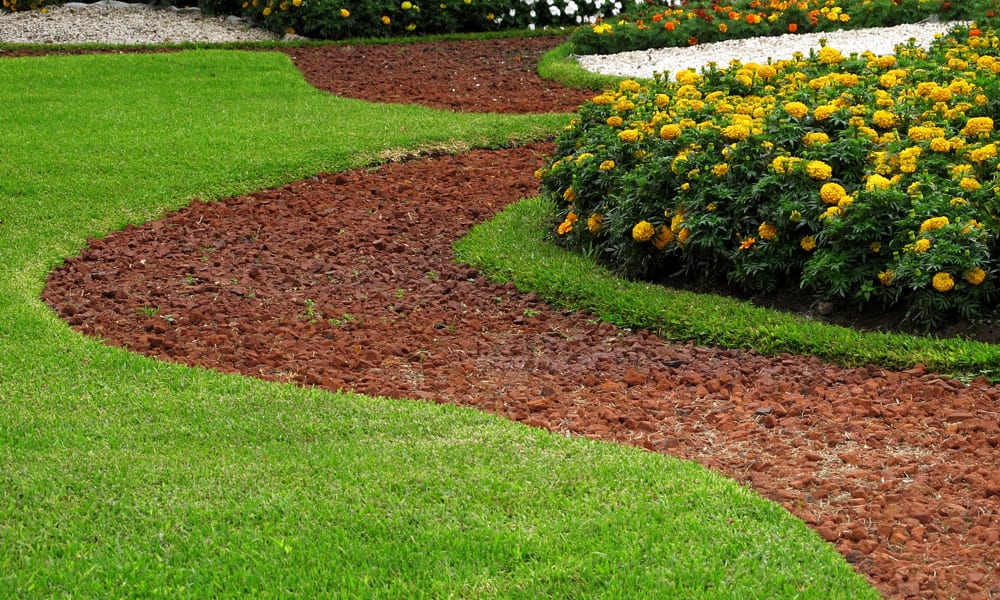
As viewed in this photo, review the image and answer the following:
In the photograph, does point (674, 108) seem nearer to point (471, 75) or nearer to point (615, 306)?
point (615, 306)

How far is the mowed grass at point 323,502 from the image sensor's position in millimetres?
3219

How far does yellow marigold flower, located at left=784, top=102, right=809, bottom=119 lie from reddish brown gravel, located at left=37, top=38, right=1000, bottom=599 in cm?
152

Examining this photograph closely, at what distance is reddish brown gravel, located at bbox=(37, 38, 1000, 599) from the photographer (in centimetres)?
366

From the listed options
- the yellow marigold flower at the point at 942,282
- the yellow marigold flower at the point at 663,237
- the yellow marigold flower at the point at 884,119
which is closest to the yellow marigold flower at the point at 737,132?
the yellow marigold flower at the point at 663,237

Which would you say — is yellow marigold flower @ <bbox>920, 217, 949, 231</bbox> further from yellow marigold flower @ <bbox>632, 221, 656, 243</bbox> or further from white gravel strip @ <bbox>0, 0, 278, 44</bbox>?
white gravel strip @ <bbox>0, 0, 278, 44</bbox>

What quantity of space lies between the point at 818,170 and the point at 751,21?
28.3 ft

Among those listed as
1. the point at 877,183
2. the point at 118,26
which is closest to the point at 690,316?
the point at 877,183

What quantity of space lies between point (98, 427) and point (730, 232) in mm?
3065

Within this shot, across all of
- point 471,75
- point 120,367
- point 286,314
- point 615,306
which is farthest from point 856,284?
point 471,75

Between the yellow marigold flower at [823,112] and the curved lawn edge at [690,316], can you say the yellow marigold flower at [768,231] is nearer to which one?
the curved lawn edge at [690,316]

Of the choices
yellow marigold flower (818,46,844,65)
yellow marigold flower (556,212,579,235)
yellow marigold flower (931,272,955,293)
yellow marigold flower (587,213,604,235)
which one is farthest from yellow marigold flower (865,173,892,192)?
yellow marigold flower (818,46,844,65)

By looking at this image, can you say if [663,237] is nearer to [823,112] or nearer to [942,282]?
[823,112]

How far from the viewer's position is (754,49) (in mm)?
13125

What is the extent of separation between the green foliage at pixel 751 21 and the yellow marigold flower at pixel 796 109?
7.82 meters
